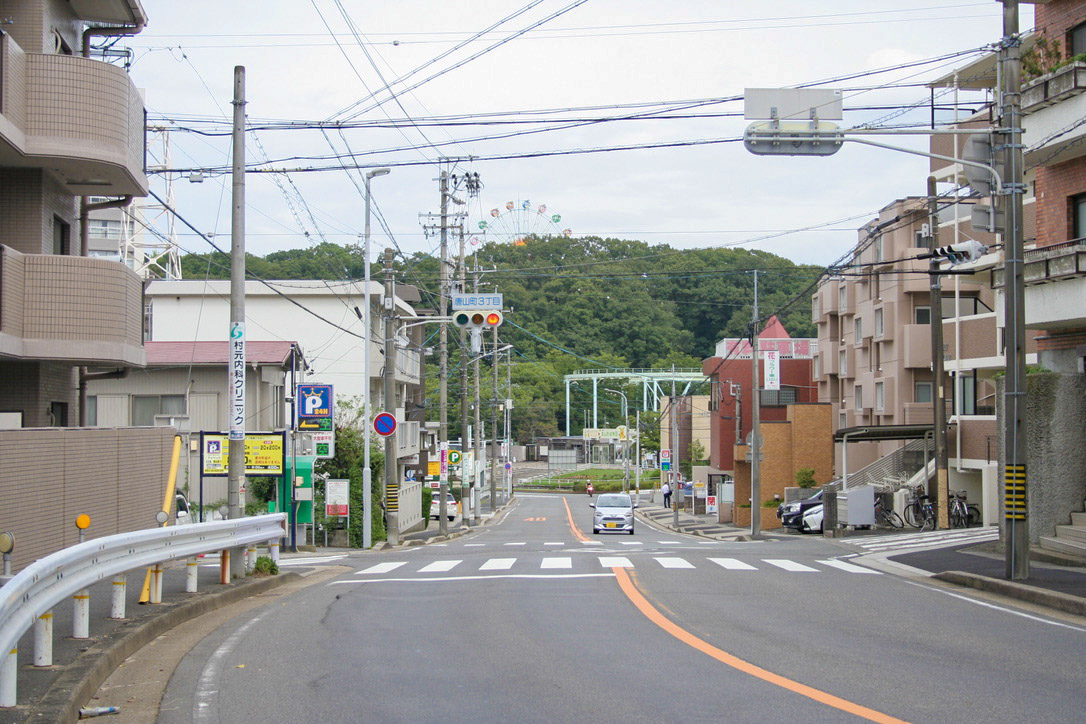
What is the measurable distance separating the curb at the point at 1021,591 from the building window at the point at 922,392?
2576 centimetres

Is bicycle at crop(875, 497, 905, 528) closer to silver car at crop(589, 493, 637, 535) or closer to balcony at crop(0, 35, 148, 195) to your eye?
silver car at crop(589, 493, 637, 535)

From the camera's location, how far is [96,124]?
50.0ft

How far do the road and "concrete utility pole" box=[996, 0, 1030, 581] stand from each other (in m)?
2.43

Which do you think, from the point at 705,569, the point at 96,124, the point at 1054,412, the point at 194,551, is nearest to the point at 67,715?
the point at 194,551

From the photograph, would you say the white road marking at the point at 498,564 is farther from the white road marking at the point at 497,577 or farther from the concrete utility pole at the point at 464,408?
the concrete utility pole at the point at 464,408

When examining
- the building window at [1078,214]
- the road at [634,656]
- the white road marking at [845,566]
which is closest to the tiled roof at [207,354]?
the road at [634,656]

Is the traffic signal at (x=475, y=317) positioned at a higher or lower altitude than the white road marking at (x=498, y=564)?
higher

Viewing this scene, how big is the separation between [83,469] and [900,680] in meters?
12.0

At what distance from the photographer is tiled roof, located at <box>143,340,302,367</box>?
110ft

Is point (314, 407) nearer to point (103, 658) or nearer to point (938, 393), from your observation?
point (938, 393)

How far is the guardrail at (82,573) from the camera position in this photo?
6410 mm

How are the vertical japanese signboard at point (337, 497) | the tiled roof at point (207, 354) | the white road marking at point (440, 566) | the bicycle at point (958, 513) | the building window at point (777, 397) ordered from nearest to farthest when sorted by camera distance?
the white road marking at point (440, 566), the vertical japanese signboard at point (337, 497), the bicycle at point (958, 513), the tiled roof at point (207, 354), the building window at point (777, 397)

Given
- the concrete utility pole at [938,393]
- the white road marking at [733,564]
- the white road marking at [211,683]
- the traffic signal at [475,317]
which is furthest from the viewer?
the concrete utility pole at [938,393]

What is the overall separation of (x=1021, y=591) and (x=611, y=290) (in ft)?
213
